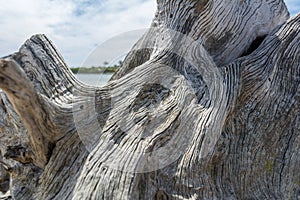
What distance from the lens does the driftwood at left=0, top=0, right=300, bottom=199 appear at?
3045 millimetres

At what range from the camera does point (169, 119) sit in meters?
3.30

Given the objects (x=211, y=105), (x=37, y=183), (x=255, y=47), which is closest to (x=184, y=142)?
(x=211, y=105)

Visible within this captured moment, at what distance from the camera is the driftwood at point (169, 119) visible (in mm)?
3045

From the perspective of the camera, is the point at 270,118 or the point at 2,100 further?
the point at 270,118

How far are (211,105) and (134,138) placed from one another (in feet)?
2.32

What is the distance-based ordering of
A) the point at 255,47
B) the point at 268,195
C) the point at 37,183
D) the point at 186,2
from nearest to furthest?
the point at 37,183 < the point at 268,195 < the point at 186,2 < the point at 255,47

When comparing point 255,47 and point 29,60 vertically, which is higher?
point 29,60

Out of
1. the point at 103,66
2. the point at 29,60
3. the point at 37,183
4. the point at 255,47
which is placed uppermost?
A: the point at 29,60

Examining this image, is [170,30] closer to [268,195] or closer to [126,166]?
[126,166]

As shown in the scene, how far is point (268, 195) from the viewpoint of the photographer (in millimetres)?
3590

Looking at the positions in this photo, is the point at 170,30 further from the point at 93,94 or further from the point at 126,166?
the point at 126,166

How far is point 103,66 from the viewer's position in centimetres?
335

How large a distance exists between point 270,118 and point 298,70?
1.96ft

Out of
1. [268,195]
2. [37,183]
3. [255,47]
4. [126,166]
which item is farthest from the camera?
[255,47]
